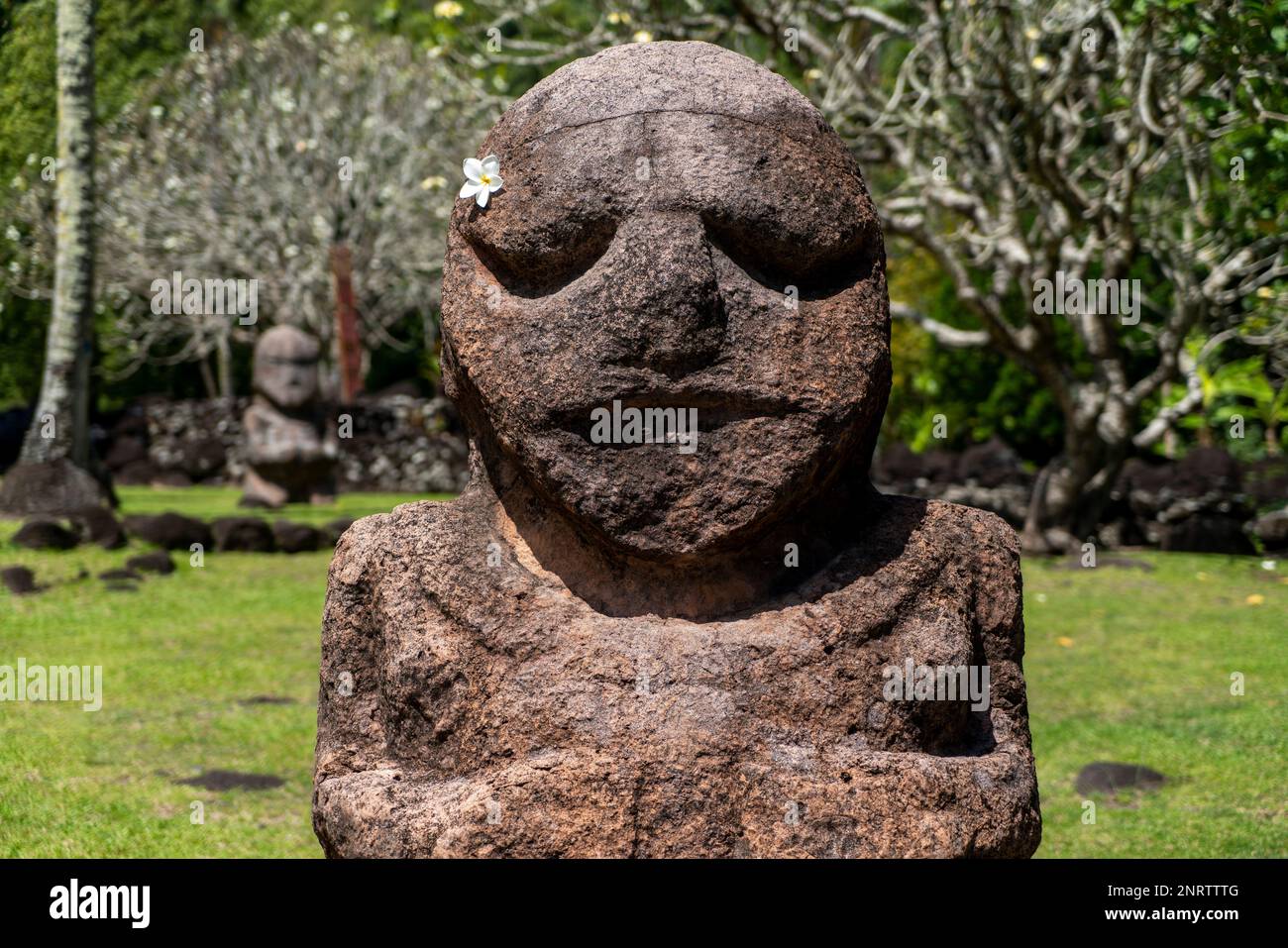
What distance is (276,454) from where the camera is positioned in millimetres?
16656

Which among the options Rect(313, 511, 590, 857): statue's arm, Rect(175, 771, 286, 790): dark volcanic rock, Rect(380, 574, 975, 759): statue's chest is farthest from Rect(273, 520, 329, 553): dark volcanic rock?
Rect(380, 574, 975, 759): statue's chest

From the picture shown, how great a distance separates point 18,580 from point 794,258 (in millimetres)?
8495

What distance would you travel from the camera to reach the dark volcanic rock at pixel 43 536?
1151 centimetres

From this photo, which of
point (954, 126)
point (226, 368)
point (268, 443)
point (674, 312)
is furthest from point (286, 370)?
point (674, 312)

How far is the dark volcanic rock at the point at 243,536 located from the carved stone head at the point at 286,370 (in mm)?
4296

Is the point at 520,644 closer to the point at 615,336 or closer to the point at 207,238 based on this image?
the point at 615,336

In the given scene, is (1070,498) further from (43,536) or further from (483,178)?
(483,178)

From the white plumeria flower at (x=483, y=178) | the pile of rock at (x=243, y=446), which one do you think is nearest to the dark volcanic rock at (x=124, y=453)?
the pile of rock at (x=243, y=446)

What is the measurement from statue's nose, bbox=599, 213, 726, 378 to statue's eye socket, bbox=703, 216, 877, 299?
0.11 m

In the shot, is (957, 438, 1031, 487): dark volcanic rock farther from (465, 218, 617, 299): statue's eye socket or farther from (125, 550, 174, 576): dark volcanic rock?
(465, 218, 617, 299): statue's eye socket

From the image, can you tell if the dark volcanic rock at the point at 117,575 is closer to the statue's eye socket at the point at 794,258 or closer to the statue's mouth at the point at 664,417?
the statue's mouth at the point at 664,417

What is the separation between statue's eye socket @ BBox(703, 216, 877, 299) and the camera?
3.39m
